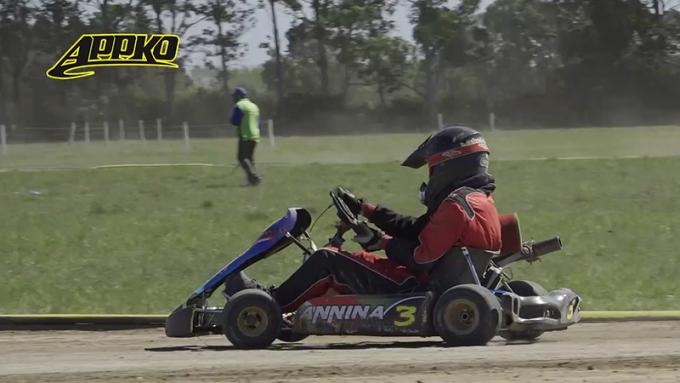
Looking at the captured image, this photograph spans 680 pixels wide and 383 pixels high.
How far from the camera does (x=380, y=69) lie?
5153 centimetres

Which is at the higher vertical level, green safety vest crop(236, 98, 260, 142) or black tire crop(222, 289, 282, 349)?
green safety vest crop(236, 98, 260, 142)

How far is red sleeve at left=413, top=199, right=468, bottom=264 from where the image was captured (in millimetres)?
7312

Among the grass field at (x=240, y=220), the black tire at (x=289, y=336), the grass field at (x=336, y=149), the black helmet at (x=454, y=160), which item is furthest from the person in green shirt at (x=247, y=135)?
the black helmet at (x=454, y=160)

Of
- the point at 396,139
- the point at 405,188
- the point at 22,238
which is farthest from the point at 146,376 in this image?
the point at 396,139

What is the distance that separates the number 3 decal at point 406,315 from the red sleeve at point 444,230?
35 cm

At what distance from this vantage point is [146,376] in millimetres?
6406

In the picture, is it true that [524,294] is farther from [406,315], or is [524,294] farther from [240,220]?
[240,220]

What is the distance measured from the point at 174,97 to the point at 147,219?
110 feet

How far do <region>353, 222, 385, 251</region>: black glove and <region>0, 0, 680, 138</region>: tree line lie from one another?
3908 centimetres

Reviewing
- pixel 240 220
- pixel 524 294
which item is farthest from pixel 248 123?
pixel 524 294

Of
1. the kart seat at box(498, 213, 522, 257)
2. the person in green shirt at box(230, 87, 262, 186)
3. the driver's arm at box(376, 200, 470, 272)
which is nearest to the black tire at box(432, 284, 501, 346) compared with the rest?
the driver's arm at box(376, 200, 470, 272)

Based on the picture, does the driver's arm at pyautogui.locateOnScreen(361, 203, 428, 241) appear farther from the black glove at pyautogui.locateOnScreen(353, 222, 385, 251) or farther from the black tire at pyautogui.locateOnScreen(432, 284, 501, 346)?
the black tire at pyautogui.locateOnScreen(432, 284, 501, 346)

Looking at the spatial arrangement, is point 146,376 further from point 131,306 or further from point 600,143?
point 600,143

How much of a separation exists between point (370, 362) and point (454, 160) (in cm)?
163
